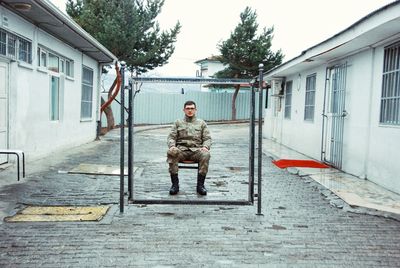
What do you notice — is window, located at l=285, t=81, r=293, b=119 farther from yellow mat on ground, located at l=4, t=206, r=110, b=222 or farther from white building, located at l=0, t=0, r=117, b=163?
yellow mat on ground, located at l=4, t=206, r=110, b=222

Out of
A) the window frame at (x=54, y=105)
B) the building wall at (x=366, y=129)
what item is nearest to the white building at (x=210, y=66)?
the window frame at (x=54, y=105)

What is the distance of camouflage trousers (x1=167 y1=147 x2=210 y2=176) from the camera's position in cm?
614

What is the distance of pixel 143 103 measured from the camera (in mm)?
25203

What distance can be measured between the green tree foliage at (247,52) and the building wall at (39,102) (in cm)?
1587

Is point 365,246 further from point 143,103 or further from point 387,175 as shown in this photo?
point 143,103

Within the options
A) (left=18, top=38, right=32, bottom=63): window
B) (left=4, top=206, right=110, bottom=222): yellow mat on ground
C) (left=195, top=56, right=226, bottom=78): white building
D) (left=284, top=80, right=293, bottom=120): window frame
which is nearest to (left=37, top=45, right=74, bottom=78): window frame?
(left=18, top=38, right=32, bottom=63): window

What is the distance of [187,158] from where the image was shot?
6246mm

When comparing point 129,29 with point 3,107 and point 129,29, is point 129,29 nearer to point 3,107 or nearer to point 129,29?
point 129,29

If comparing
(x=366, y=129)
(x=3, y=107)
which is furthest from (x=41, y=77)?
(x=366, y=129)

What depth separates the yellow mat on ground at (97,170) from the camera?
8.05m

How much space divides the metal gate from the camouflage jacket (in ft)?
12.8

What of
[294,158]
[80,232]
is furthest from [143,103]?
[80,232]

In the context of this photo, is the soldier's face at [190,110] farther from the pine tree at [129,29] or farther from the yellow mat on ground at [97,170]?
the pine tree at [129,29]

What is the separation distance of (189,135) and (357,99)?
3881mm
